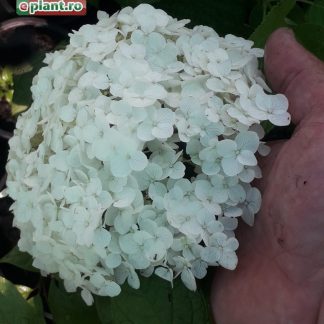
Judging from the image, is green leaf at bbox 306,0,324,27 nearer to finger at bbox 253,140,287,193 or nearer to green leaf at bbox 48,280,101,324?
finger at bbox 253,140,287,193

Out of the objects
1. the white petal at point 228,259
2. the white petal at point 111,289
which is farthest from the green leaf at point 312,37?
the white petal at point 111,289

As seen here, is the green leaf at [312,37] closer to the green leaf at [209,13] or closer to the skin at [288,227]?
the skin at [288,227]

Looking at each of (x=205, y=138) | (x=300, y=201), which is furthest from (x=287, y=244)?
(x=205, y=138)

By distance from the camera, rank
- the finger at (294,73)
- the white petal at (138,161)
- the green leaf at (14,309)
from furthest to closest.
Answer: the green leaf at (14,309) → the finger at (294,73) → the white petal at (138,161)

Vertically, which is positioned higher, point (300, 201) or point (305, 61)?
point (305, 61)

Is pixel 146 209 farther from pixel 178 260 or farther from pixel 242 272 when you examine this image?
pixel 242 272
